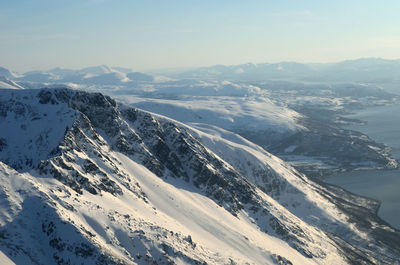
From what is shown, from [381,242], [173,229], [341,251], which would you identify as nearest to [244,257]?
[173,229]

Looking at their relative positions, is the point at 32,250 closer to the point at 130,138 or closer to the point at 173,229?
the point at 173,229

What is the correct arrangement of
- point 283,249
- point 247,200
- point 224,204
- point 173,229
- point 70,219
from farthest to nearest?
1. point 247,200
2. point 224,204
3. point 283,249
4. point 173,229
5. point 70,219

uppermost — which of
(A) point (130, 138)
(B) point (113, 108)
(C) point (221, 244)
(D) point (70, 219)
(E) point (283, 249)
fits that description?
(B) point (113, 108)

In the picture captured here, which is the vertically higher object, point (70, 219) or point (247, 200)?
point (70, 219)

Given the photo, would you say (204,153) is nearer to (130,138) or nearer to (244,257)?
(130,138)

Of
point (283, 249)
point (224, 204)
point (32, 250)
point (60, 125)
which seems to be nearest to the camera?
point (32, 250)

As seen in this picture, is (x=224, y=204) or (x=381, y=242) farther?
(x=381, y=242)
